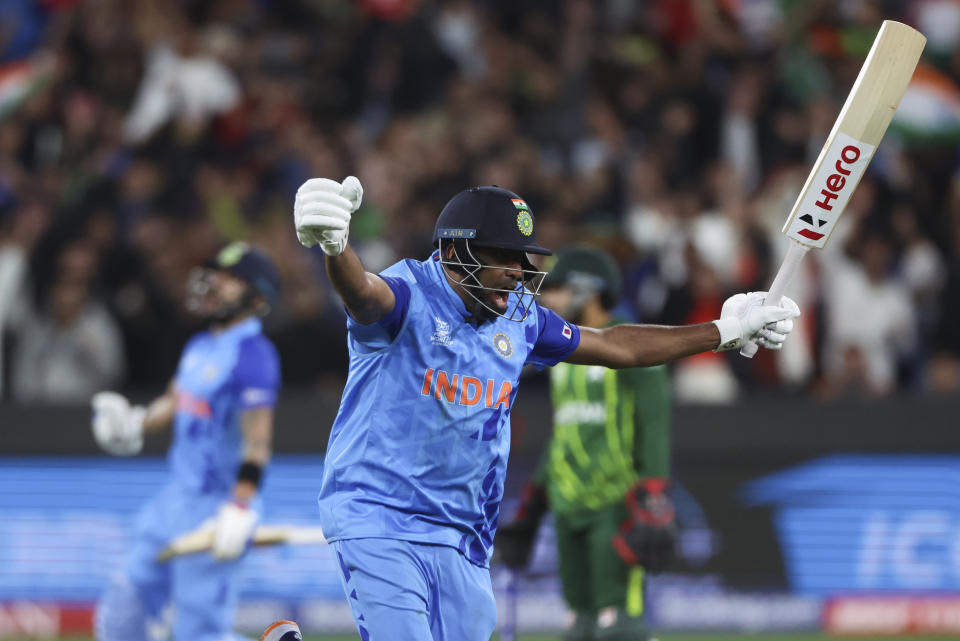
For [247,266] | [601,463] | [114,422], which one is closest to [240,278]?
[247,266]

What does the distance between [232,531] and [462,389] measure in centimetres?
316

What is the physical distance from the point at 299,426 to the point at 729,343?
7192mm

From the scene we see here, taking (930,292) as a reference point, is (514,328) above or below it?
below

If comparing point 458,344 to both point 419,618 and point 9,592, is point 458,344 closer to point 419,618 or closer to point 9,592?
point 419,618

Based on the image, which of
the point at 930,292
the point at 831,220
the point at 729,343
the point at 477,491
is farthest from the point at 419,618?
the point at 930,292

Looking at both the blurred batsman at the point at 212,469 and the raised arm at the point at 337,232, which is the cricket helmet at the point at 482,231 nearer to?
the raised arm at the point at 337,232

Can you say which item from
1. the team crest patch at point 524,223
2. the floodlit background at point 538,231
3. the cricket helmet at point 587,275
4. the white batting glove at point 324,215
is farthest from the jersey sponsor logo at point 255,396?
the floodlit background at point 538,231

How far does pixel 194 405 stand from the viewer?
31.5 ft

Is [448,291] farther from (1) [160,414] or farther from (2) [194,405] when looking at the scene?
(1) [160,414]

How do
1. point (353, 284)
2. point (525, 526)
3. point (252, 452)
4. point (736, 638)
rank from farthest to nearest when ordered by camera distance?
point (736, 638) → point (525, 526) → point (252, 452) → point (353, 284)

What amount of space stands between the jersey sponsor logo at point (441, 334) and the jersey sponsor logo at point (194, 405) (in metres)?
3.60

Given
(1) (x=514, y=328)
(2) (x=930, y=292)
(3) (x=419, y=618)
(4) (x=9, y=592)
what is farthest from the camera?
(2) (x=930, y=292)

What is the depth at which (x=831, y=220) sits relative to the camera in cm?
707

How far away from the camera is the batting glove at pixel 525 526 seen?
10109 mm
